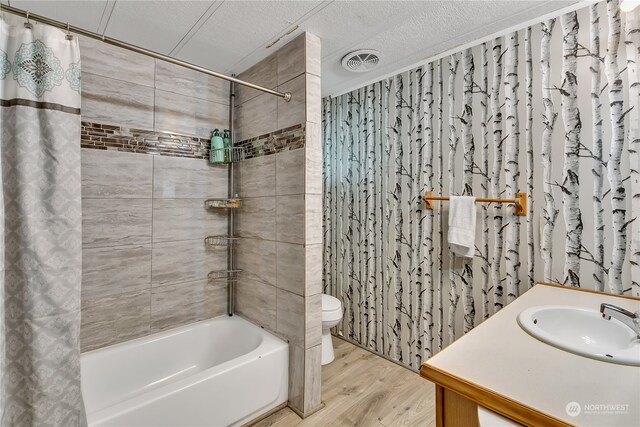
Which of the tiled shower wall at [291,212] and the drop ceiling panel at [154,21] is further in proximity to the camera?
the tiled shower wall at [291,212]

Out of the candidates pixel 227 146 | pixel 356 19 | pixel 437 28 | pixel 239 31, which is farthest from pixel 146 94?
pixel 437 28

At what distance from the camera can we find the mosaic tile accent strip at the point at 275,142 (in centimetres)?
174

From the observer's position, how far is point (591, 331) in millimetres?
1171

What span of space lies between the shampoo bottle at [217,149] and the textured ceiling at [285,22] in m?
0.53

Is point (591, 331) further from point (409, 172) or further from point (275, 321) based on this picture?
point (275, 321)

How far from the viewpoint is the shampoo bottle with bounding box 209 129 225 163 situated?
2.10 metres

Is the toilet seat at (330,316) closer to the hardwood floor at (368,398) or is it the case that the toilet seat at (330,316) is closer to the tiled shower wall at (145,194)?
the hardwood floor at (368,398)

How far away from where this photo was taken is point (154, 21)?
1568mm

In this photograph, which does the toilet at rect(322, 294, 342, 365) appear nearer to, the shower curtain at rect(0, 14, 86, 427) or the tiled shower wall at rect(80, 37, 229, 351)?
the tiled shower wall at rect(80, 37, 229, 351)

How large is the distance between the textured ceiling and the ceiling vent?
44 mm

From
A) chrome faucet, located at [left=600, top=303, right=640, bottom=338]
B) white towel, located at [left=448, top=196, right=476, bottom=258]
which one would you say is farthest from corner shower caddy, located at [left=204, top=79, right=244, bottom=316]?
chrome faucet, located at [left=600, top=303, right=640, bottom=338]

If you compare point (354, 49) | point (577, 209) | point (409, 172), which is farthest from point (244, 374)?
point (354, 49)

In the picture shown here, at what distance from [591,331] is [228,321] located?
6.76 ft

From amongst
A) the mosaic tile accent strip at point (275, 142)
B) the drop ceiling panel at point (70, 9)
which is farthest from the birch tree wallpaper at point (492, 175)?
the drop ceiling panel at point (70, 9)
